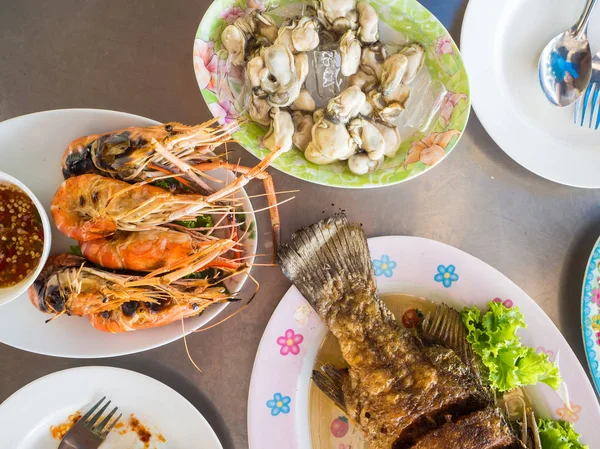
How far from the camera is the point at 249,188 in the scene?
1.31 m

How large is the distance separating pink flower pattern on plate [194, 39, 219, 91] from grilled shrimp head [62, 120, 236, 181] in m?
0.13

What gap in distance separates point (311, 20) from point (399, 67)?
0.84 feet

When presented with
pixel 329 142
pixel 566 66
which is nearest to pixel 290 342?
pixel 329 142

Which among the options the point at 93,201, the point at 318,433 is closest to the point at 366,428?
the point at 318,433

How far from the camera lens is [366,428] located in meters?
1.16

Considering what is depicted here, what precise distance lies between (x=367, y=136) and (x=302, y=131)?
0.17 m

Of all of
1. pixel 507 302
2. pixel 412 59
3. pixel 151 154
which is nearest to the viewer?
pixel 151 154

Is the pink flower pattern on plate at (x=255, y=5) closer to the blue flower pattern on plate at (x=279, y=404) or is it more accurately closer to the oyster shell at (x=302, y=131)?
the oyster shell at (x=302, y=131)

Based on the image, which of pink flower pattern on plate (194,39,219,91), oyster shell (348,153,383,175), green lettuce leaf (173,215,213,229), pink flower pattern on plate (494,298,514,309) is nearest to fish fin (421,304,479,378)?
pink flower pattern on plate (494,298,514,309)

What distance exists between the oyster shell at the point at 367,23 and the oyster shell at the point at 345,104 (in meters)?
0.14

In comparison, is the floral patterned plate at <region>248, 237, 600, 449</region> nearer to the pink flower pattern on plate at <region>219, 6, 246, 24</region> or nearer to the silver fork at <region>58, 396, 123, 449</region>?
the silver fork at <region>58, 396, 123, 449</region>

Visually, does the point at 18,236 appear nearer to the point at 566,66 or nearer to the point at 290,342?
the point at 290,342

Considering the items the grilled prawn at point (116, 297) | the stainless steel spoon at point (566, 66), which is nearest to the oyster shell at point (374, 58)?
the stainless steel spoon at point (566, 66)

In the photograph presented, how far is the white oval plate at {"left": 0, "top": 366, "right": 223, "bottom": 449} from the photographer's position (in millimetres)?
1242
